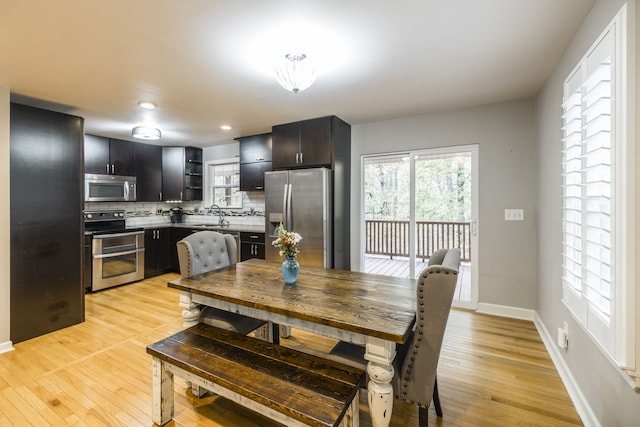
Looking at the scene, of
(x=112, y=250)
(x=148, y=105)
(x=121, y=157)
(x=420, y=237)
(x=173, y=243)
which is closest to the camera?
(x=148, y=105)

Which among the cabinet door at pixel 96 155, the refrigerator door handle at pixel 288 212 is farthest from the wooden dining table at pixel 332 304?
the cabinet door at pixel 96 155

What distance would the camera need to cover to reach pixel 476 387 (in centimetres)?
205

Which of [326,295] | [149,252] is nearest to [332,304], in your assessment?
[326,295]

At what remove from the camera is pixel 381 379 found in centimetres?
138

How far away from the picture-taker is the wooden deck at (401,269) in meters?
3.78

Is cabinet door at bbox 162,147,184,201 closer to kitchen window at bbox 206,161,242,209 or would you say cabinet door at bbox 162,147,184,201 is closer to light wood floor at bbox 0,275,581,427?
kitchen window at bbox 206,161,242,209

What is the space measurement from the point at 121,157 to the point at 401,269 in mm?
5020

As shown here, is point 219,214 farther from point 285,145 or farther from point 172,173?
point 285,145

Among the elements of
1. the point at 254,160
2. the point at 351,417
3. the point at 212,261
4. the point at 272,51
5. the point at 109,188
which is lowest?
the point at 351,417

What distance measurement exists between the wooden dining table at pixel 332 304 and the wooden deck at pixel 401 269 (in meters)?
2.13

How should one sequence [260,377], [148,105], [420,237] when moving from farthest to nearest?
[420,237] → [148,105] → [260,377]

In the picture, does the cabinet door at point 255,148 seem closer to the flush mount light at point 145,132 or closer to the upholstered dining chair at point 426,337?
the flush mount light at point 145,132

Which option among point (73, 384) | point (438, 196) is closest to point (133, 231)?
point (73, 384)

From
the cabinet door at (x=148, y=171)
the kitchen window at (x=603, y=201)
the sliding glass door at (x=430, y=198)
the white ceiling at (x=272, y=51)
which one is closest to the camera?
the kitchen window at (x=603, y=201)
